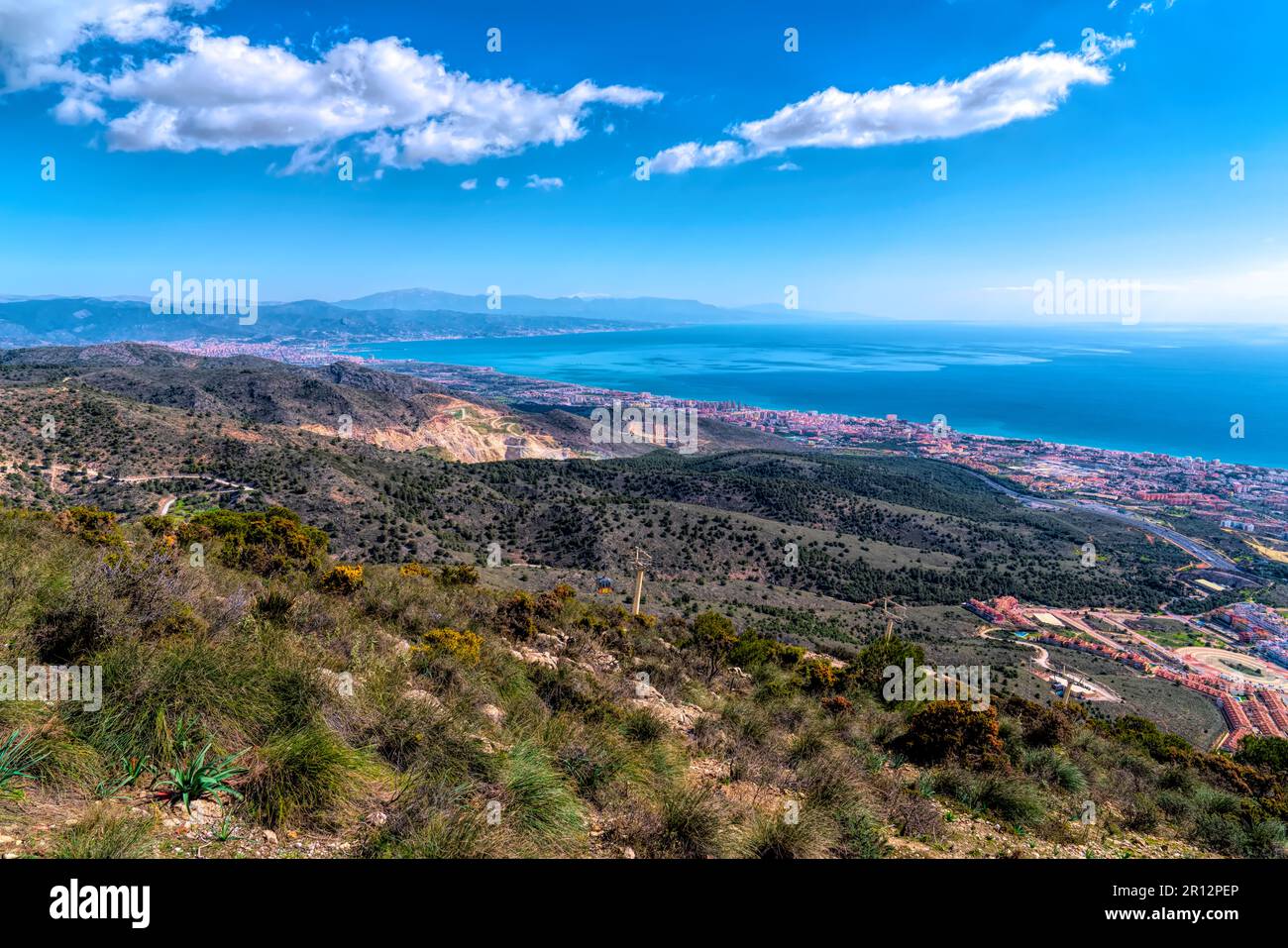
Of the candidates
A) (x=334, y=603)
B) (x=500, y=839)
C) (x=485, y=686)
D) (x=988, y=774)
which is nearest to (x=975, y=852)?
(x=988, y=774)

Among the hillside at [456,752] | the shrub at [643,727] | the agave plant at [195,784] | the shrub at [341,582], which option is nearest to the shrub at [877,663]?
the hillside at [456,752]

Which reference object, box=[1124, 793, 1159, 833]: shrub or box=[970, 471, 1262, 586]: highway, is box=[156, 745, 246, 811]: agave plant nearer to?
box=[1124, 793, 1159, 833]: shrub

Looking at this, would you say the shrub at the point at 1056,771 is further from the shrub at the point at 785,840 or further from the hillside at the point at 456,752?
the shrub at the point at 785,840

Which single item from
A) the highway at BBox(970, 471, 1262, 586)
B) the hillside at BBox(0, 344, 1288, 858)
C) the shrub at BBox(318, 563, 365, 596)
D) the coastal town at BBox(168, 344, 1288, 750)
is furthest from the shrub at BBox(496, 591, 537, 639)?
the highway at BBox(970, 471, 1262, 586)

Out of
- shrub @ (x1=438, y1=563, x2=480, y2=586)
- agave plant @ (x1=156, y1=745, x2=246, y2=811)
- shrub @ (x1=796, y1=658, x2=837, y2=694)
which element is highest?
agave plant @ (x1=156, y1=745, x2=246, y2=811)

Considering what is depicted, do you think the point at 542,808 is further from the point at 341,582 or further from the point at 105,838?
the point at 341,582

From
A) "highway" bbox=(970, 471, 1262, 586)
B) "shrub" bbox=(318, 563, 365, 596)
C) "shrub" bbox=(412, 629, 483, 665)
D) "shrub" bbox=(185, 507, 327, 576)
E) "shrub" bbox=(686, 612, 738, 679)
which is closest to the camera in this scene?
"shrub" bbox=(412, 629, 483, 665)

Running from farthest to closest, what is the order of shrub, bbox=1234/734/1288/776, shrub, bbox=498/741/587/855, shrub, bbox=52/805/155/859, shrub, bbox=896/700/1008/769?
shrub, bbox=1234/734/1288/776
shrub, bbox=896/700/1008/769
shrub, bbox=498/741/587/855
shrub, bbox=52/805/155/859

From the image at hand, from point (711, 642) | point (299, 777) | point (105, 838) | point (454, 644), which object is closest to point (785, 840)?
point (299, 777)
